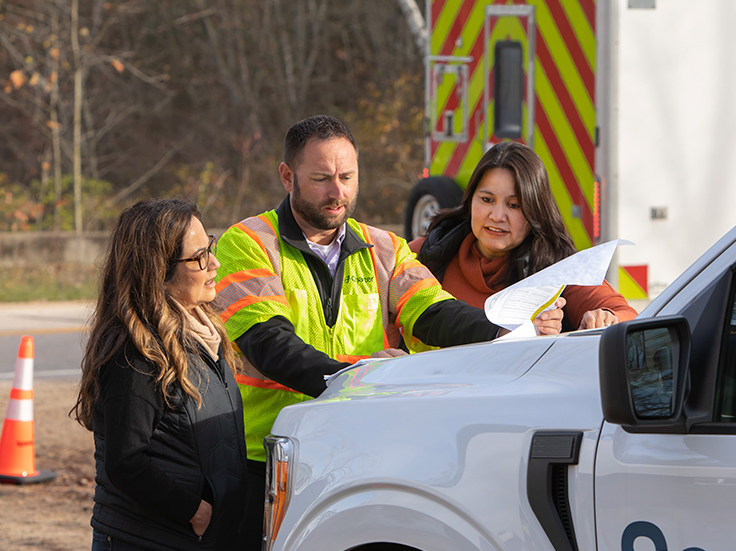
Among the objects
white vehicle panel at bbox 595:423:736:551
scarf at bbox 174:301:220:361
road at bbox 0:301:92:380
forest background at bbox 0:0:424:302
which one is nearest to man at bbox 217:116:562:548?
scarf at bbox 174:301:220:361

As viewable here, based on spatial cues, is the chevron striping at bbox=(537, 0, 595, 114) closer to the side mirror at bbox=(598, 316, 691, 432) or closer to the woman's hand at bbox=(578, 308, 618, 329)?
the woman's hand at bbox=(578, 308, 618, 329)

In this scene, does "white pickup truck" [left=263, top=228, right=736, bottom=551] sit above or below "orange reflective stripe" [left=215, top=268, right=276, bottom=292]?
below

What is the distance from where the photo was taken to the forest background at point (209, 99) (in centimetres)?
1747

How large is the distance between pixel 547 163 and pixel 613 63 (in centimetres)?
89

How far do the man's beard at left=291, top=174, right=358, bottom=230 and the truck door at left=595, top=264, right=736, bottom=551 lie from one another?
4.66ft

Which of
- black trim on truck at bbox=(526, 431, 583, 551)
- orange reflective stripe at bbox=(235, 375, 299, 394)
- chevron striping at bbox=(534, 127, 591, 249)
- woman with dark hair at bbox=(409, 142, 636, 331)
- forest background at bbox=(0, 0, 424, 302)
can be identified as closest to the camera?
black trim on truck at bbox=(526, 431, 583, 551)

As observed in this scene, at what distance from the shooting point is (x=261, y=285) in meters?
2.93

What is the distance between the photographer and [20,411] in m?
5.42

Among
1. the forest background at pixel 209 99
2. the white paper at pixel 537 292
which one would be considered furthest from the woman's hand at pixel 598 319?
the forest background at pixel 209 99

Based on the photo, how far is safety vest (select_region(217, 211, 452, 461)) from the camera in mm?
2936

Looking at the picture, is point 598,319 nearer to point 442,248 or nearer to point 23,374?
point 442,248

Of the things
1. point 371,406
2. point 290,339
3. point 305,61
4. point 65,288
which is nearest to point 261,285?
point 290,339

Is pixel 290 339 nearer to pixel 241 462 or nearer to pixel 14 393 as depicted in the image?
pixel 241 462

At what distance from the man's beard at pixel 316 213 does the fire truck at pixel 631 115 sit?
3652 millimetres
